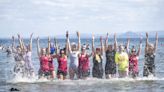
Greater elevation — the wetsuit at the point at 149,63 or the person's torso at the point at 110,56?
the person's torso at the point at 110,56

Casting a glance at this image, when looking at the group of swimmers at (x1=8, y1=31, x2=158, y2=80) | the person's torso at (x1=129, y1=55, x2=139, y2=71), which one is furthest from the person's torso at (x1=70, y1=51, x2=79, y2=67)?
the person's torso at (x1=129, y1=55, x2=139, y2=71)

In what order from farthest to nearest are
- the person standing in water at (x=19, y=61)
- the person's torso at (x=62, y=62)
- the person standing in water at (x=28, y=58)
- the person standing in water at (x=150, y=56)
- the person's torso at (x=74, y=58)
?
1. the person standing in water at (x=19, y=61)
2. the person standing in water at (x=28, y=58)
3. the person standing in water at (x=150, y=56)
4. the person's torso at (x=62, y=62)
5. the person's torso at (x=74, y=58)

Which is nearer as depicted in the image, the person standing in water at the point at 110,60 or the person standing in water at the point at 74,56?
the person standing in water at the point at 74,56

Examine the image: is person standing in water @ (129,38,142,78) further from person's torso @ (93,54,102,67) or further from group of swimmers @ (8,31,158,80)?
person's torso @ (93,54,102,67)

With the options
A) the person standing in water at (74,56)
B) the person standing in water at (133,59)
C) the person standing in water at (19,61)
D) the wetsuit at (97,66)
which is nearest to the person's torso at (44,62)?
the person standing in water at (74,56)

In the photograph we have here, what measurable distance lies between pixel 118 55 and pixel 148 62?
1.76 m

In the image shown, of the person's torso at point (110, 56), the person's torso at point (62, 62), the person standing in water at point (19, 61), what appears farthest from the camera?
the person standing in water at point (19, 61)

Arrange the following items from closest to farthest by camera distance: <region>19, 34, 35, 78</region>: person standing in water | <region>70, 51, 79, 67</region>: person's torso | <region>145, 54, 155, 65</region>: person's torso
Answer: <region>70, 51, 79, 67</region>: person's torso → <region>145, 54, 155, 65</region>: person's torso → <region>19, 34, 35, 78</region>: person standing in water

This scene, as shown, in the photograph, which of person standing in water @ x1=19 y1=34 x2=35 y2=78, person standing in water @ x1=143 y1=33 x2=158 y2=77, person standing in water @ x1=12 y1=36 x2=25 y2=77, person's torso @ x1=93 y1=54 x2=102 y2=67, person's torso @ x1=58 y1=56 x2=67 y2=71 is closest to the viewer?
person's torso @ x1=58 y1=56 x2=67 y2=71

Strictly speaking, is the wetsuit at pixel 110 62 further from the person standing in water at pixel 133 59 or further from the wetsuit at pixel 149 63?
the wetsuit at pixel 149 63

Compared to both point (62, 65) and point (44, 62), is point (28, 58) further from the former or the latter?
point (62, 65)

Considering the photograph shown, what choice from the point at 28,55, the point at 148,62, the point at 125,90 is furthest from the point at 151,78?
the point at 28,55

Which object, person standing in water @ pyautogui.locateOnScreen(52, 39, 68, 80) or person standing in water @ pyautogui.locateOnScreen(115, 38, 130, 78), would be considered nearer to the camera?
person standing in water @ pyautogui.locateOnScreen(52, 39, 68, 80)

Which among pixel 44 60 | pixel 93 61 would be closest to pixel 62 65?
pixel 44 60
